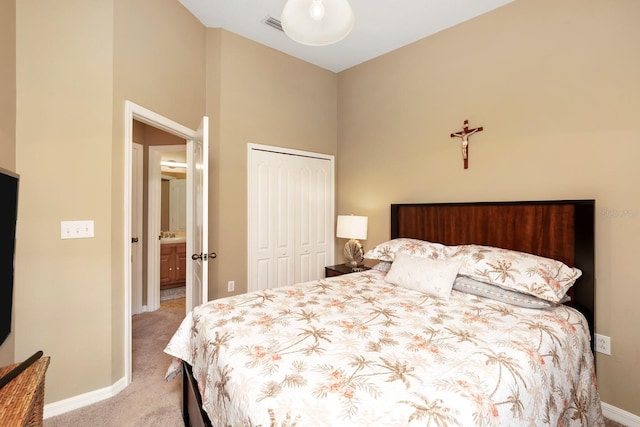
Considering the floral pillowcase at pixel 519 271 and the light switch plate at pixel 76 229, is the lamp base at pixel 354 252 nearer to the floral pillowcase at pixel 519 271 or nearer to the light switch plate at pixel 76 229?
the floral pillowcase at pixel 519 271

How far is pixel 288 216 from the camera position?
3.52m

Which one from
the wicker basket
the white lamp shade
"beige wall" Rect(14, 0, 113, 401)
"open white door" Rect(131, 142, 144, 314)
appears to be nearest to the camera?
the wicker basket

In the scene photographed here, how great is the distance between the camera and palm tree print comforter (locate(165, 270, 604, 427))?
911mm

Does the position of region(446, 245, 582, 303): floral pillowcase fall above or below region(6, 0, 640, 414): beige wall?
below

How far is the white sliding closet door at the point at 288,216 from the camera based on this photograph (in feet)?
10.7

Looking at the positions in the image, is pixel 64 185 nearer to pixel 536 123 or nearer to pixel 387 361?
pixel 387 361

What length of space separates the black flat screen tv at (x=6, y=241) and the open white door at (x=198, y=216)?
109 cm

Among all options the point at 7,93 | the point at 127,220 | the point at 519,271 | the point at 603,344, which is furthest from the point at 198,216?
the point at 603,344

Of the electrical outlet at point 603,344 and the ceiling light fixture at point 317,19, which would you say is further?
the electrical outlet at point 603,344

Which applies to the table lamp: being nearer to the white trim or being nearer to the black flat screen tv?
the white trim

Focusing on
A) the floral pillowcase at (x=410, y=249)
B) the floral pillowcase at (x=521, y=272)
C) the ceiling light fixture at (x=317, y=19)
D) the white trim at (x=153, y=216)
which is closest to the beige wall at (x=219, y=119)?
the floral pillowcase at (x=521, y=272)

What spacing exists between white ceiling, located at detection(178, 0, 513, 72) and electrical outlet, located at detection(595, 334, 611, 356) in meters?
2.57

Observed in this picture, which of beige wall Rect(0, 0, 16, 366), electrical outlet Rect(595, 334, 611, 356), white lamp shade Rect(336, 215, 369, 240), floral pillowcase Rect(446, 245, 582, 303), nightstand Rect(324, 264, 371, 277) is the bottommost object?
electrical outlet Rect(595, 334, 611, 356)

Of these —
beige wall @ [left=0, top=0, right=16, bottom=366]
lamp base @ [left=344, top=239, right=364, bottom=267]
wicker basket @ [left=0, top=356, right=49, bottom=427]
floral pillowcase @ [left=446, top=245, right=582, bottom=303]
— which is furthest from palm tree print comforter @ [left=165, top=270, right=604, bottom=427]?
lamp base @ [left=344, top=239, right=364, bottom=267]
